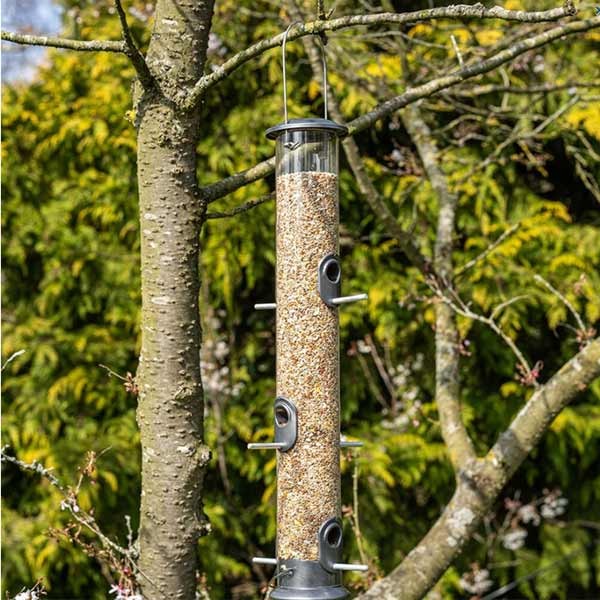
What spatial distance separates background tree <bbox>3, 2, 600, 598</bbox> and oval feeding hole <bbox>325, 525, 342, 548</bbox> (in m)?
1.99

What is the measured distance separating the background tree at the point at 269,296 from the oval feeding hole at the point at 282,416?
198 cm

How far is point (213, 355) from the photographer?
15.1 feet

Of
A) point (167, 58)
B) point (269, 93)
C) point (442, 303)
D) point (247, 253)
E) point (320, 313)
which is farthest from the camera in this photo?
point (269, 93)

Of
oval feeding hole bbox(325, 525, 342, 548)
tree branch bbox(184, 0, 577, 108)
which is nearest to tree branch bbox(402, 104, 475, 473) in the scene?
oval feeding hole bbox(325, 525, 342, 548)

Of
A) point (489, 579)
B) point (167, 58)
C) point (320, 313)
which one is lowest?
point (489, 579)

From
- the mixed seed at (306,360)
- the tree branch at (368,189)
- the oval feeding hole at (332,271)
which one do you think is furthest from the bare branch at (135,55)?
the tree branch at (368,189)

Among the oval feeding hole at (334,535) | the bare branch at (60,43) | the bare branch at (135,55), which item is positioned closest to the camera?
the bare branch at (135,55)

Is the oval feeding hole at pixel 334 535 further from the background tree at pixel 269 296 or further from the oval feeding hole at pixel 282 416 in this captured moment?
the background tree at pixel 269 296

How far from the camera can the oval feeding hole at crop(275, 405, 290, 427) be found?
2.15 metres

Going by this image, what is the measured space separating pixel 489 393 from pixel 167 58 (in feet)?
10.2

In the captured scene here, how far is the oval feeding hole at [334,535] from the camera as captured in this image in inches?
82.7

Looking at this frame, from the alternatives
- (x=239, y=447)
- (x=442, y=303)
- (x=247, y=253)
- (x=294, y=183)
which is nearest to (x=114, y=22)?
(x=247, y=253)

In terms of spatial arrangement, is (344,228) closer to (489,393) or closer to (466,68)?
Answer: (489,393)

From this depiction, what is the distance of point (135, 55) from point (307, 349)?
0.76 metres
